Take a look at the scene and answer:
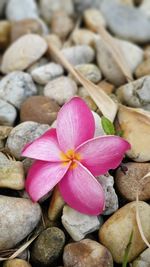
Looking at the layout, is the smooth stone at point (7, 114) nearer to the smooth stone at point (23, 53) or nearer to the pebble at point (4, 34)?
the smooth stone at point (23, 53)

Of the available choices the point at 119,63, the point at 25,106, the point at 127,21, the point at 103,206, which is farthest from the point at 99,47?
the point at 103,206

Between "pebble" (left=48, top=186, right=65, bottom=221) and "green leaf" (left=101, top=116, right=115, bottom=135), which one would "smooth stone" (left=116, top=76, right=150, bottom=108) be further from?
"pebble" (left=48, top=186, right=65, bottom=221)

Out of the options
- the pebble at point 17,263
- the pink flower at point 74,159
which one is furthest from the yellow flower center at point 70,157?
the pebble at point 17,263

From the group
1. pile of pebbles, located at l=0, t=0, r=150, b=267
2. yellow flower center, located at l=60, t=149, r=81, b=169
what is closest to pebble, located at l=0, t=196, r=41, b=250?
pile of pebbles, located at l=0, t=0, r=150, b=267

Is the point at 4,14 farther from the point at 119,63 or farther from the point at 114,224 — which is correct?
the point at 114,224

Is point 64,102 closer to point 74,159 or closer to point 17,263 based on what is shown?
point 74,159

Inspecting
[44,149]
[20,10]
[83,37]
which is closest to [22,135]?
[44,149]
